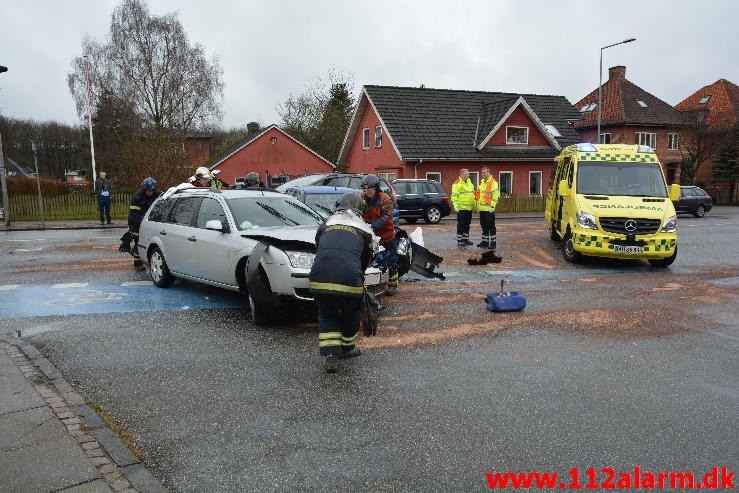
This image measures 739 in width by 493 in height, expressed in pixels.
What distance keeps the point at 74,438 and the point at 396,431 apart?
2229 millimetres

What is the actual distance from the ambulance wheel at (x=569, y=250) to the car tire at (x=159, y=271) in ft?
25.4

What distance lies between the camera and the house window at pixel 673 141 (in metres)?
49.4

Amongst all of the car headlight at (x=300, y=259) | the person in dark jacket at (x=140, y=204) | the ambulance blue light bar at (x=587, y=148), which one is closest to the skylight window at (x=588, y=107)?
the ambulance blue light bar at (x=587, y=148)

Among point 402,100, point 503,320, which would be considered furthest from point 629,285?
point 402,100

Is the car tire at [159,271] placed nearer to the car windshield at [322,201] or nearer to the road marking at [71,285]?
the road marking at [71,285]

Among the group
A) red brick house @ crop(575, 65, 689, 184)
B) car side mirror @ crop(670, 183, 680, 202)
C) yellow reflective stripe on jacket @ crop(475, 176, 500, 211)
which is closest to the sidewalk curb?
yellow reflective stripe on jacket @ crop(475, 176, 500, 211)

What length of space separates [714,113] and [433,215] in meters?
42.5

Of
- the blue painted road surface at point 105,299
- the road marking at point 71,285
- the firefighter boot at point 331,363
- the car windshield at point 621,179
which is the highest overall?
the car windshield at point 621,179

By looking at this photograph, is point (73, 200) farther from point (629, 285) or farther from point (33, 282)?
point (629, 285)

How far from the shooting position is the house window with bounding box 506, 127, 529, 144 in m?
35.6

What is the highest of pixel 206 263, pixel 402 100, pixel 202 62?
pixel 202 62

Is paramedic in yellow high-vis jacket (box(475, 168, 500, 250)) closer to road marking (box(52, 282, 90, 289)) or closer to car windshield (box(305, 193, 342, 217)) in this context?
car windshield (box(305, 193, 342, 217))

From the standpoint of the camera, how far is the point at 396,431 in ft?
14.4

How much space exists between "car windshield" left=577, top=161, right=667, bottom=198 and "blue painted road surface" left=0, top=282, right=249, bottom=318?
25.5 feet
